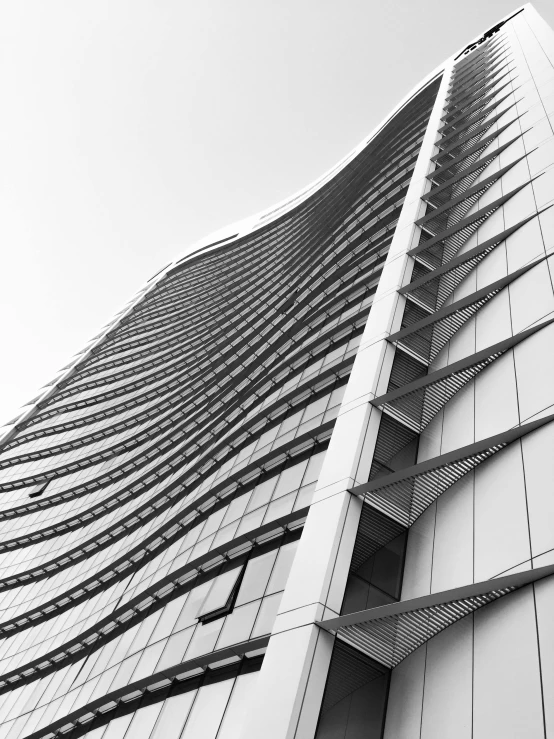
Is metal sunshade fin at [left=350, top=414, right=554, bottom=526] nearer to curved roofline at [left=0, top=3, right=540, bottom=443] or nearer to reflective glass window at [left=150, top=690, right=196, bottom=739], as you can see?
reflective glass window at [left=150, top=690, right=196, bottom=739]

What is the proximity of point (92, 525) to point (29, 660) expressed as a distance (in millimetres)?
9138

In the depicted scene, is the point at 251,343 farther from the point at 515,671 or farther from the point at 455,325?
the point at 515,671

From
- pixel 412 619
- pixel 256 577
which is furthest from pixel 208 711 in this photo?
pixel 412 619

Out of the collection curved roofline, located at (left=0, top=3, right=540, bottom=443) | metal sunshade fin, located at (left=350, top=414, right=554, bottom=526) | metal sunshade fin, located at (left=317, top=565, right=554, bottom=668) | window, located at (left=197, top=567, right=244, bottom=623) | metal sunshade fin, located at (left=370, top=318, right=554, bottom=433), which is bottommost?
metal sunshade fin, located at (left=317, top=565, right=554, bottom=668)

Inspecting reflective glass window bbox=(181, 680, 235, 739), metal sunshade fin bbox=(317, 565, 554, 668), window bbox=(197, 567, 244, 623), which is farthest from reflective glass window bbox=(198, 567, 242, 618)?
metal sunshade fin bbox=(317, 565, 554, 668)

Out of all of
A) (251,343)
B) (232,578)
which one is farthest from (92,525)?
(232,578)

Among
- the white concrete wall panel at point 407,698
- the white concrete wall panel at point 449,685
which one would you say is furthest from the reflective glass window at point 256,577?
the white concrete wall panel at point 449,685

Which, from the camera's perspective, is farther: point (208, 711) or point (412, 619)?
point (208, 711)

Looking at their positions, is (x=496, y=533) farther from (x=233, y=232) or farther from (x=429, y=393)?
(x=233, y=232)

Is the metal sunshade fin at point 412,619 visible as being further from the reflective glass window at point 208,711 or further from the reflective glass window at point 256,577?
the reflective glass window at point 256,577

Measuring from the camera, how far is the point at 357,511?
37.3ft

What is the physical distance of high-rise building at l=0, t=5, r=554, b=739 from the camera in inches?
342

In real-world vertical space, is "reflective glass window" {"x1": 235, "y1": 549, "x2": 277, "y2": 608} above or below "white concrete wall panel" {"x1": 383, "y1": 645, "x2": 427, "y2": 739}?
above

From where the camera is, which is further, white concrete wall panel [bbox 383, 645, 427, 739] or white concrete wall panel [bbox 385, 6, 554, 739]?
white concrete wall panel [bbox 383, 645, 427, 739]
